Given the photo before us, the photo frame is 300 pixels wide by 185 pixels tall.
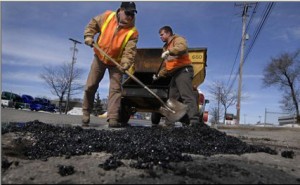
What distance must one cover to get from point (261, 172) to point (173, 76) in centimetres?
437

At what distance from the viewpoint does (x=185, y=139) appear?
4230 mm

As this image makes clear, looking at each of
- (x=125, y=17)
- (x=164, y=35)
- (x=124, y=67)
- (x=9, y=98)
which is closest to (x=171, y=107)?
(x=124, y=67)

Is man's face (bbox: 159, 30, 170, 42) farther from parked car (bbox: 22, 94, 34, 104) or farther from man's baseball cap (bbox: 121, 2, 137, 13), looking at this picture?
parked car (bbox: 22, 94, 34, 104)

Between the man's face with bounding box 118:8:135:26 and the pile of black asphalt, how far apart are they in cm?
243

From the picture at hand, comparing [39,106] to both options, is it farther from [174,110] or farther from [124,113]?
[174,110]

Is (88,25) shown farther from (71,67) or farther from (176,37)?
(71,67)

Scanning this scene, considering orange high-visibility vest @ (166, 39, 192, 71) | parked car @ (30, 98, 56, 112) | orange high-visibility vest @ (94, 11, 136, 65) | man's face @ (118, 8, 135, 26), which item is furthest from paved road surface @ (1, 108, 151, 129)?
parked car @ (30, 98, 56, 112)

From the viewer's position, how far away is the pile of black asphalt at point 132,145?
3012mm

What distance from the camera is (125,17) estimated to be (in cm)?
639

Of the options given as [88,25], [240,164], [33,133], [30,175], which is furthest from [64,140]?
[88,25]

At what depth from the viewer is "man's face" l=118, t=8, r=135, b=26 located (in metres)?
6.36

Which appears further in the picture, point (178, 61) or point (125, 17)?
point (178, 61)

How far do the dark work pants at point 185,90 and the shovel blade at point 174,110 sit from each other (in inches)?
3.9

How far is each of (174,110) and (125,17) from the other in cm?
181
